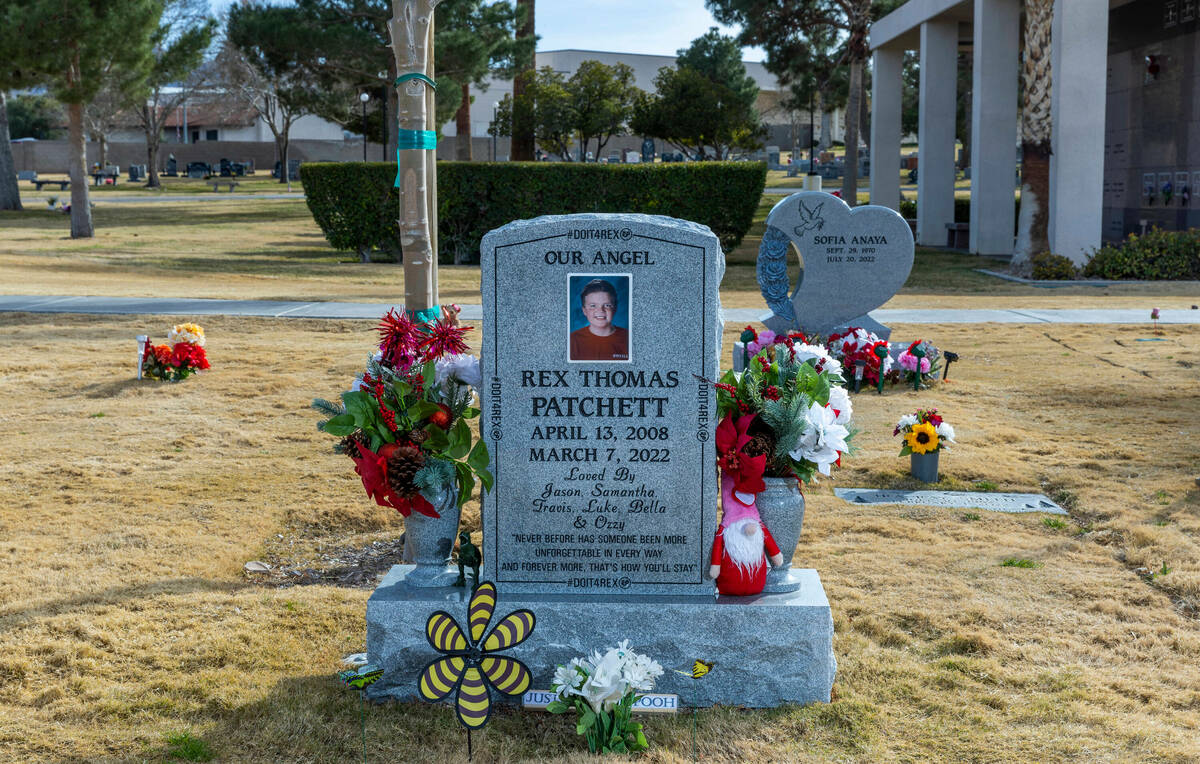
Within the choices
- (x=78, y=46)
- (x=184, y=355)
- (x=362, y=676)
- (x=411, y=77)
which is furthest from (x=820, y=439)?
(x=78, y=46)

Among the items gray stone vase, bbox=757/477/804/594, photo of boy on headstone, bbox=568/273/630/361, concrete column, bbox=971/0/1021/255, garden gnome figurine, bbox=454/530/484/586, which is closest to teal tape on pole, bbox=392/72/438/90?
photo of boy on headstone, bbox=568/273/630/361

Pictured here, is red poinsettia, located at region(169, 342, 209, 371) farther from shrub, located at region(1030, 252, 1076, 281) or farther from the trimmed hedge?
shrub, located at region(1030, 252, 1076, 281)

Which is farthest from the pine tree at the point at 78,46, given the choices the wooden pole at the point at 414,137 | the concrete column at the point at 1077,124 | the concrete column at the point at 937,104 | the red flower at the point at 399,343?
the red flower at the point at 399,343

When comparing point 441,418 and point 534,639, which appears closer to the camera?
point 534,639

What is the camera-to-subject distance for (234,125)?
82.8m

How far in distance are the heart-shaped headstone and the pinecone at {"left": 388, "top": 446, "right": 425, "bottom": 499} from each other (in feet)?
23.2

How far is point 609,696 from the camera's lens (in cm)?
362

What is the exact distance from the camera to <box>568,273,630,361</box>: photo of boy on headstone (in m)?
4.12

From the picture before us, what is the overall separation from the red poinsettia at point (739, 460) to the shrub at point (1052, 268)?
53.2ft

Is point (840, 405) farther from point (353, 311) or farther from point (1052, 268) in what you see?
point (1052, 268)

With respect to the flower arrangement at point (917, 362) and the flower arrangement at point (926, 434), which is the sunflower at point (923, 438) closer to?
the flower arrangement at point (926, 434)

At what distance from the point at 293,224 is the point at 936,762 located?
32.1 metres

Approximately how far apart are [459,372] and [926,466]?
3.68 m

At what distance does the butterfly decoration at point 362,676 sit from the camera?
392 centimetres
